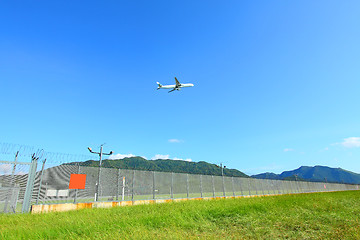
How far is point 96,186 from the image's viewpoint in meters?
13.5

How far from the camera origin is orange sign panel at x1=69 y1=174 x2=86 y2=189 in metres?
12.5

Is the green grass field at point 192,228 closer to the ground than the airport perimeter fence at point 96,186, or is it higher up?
closer to the ground

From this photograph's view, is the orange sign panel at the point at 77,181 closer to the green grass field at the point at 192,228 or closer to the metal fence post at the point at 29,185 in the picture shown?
the metal fence post at the point at 29,185

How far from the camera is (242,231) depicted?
6.67 m

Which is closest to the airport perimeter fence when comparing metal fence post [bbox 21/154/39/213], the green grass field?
metal fence post [bbox 21/154/39/213]

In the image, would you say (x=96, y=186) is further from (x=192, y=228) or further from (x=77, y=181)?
(x=192, y=228)

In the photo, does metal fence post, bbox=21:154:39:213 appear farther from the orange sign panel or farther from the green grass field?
the green grass field

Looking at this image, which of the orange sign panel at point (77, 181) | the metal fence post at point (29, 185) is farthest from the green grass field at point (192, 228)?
the orange sign panel at point (77, 181)

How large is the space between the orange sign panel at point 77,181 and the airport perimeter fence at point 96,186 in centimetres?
19

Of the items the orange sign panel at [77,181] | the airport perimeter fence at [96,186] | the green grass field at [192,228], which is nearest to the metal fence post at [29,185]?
the airport perimeter fence at [96,186]

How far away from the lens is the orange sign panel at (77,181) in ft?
40.9

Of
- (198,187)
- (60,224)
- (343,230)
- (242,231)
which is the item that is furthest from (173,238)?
(198,187)

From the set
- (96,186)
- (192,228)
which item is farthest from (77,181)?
(192,228)

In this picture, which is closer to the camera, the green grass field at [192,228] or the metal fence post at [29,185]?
the green grass field at [192,228]
